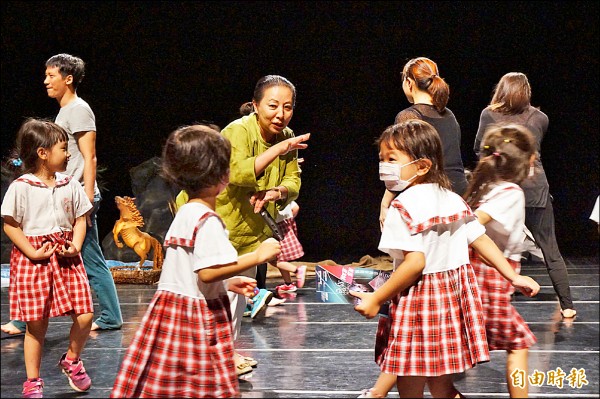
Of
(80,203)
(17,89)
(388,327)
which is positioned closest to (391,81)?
(17,89)

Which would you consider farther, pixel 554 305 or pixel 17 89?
pixel 17 89

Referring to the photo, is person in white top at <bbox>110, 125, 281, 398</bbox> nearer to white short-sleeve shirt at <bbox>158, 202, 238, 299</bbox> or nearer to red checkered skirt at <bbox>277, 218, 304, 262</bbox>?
white short-sleeve shirt at <bbox>158, 202, 238, 299</bbox>

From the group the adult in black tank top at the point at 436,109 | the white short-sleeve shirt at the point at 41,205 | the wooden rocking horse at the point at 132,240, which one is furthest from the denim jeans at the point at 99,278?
the wooden rocking horse at the point at 132,240

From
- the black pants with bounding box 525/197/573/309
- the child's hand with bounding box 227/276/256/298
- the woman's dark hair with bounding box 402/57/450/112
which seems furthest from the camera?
the black pants with bounding box 525/197/573/309

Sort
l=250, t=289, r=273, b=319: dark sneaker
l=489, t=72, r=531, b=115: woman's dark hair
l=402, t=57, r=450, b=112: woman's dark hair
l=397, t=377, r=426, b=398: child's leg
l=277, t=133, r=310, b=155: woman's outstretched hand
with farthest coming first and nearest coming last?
1. l=250, t=289, r=273, b=319: dark sneaker
2. l=489, t=72, r=531, b=115: woman's dark hair
3. l=402, t=57, r=450, b=112: woman's dark hair
4. l=277, t=133, r=310, b=155: woman's outstretched hand
5. l=397, t=377, r=426, b=398: child's leg

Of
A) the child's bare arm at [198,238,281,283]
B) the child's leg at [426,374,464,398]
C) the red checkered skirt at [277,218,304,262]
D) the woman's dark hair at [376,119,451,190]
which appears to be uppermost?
the woman's dark hair at [376,119,451,190]

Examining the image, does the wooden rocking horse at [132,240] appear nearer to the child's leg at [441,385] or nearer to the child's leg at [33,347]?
the child's leg at [33,347]

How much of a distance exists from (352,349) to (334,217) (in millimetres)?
3085

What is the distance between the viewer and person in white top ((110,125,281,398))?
6.20 feet

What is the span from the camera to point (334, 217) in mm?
6383

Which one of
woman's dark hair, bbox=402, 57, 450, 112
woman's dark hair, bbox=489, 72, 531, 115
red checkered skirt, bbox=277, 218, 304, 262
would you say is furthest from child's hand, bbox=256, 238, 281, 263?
red checkered skirt, bbox=277, 218, 304, 262

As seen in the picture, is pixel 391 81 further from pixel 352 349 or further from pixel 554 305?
pixel 352 349

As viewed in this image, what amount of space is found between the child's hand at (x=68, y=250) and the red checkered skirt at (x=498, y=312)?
54.5 inches

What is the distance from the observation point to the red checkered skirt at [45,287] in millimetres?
2713
